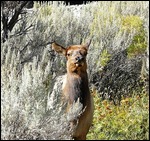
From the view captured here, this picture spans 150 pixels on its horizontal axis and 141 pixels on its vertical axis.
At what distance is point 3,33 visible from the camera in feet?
22.8

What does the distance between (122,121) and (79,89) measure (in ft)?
4.33

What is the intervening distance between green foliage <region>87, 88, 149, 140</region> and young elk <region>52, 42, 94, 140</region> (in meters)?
0.63

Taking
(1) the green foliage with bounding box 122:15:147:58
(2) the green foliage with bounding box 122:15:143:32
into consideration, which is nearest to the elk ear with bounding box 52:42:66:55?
(1) the green foliage with bounding box 122:15:147:58

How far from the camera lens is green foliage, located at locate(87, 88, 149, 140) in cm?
568

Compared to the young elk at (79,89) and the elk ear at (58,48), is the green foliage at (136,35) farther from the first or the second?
the young elk at (79,89)

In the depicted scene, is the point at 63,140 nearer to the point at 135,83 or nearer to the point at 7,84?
the point at 7,84

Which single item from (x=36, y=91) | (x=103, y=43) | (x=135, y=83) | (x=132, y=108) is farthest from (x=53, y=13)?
(x=36, y=91)

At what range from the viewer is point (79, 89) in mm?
4953

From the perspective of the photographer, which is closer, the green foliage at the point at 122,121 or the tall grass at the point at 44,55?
the tall grass at the point at 44,55

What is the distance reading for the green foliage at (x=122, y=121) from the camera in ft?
18.6

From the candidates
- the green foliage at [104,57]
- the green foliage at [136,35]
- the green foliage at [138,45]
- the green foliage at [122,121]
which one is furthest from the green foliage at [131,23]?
the green foliage at [122,121]

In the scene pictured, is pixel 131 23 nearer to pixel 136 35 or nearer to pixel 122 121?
pixel 136 35

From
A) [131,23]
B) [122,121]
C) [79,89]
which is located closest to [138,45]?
[131,23]

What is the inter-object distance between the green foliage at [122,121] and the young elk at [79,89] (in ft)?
2.08
